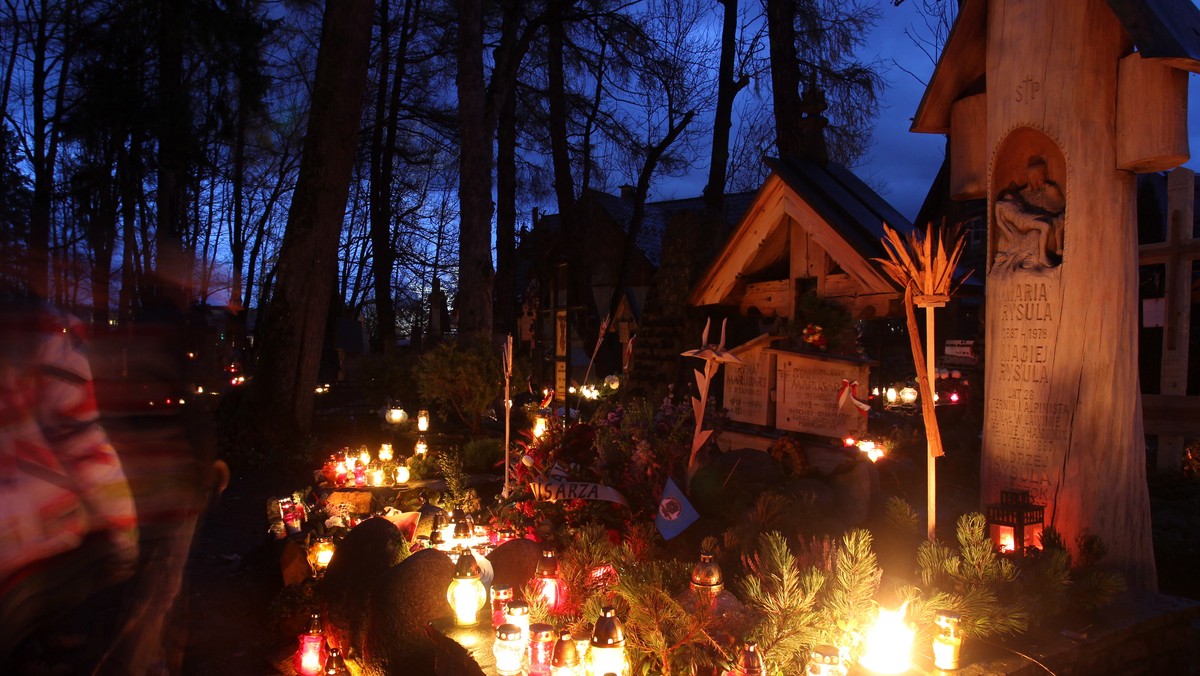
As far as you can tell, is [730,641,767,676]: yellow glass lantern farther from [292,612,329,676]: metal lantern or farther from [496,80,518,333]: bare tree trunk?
[496,80,518,333]: bare tree trunk

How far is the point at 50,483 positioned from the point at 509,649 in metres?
2.04

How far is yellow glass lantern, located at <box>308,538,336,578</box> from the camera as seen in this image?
21.8ft

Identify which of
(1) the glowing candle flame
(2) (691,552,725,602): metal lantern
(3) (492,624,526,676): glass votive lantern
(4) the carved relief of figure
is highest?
(4) the carved relief of figure

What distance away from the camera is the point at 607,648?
11.6 feet

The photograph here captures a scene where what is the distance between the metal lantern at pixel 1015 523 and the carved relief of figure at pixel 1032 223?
4.92 ft

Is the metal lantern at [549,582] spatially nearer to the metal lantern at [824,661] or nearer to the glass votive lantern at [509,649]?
the glass votive lantern at [509,649]

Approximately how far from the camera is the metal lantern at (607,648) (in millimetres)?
3549

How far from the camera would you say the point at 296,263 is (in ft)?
43.3

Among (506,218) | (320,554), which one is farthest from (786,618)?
(506,218)

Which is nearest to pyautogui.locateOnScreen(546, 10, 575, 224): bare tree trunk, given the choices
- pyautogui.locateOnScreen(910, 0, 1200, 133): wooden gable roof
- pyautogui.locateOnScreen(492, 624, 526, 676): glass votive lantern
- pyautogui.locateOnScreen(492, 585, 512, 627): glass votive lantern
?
pyautogui.locateOnScreen(910, 0, 1200, 133): wooden gable roof

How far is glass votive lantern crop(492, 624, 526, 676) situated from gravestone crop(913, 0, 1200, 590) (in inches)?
138

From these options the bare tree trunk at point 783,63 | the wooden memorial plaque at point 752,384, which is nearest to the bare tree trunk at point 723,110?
the bare tree trunk at point 783,63

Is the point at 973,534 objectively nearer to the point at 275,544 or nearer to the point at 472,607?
the point at 472,607

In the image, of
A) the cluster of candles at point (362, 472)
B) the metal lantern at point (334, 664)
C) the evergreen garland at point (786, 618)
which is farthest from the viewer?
the cluster of candles at point (362, 472)
